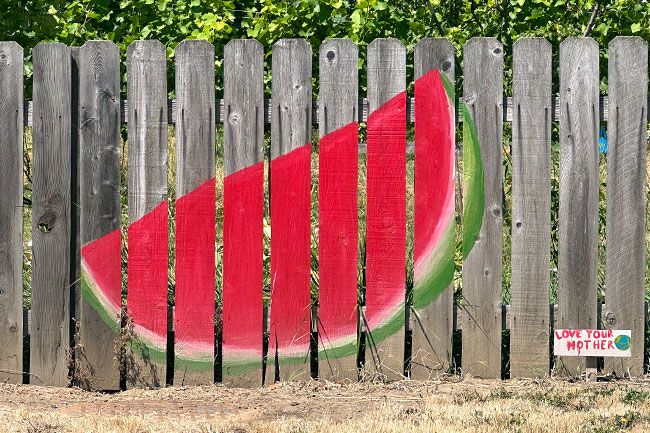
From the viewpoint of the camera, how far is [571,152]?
4762 mm

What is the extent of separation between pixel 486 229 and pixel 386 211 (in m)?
0.46

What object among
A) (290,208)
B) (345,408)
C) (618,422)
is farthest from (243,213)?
(618,422)

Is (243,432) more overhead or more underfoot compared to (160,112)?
more underfoot

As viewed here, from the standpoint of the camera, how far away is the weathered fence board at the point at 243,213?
475cm

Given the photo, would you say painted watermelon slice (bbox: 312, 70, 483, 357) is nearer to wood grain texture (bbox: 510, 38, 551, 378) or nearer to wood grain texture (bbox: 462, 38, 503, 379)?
A: wood grain texture (bbox: 462, 38, 503, 379)

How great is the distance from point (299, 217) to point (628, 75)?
1.62 m

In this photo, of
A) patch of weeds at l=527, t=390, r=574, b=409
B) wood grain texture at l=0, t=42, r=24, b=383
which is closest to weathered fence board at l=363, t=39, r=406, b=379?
patch of weeds at l=527, t=390, r=574, b=409

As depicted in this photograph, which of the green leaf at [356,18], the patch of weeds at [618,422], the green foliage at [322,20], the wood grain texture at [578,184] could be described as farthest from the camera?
the green leaf at [356,18]

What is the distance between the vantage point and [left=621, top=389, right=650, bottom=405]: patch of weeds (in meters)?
4.45

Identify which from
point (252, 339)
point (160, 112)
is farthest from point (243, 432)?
point (160, 112)

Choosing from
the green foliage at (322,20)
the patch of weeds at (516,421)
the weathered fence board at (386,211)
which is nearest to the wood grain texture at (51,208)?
the green foliage at (322,20)

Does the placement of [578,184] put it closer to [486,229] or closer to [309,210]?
[486,229]

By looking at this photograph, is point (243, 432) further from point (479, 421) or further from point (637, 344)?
point (637, 344)

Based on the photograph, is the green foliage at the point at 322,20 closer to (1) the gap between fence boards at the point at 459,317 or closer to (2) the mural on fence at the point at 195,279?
(2) the mural on fence at the point at 195,279
